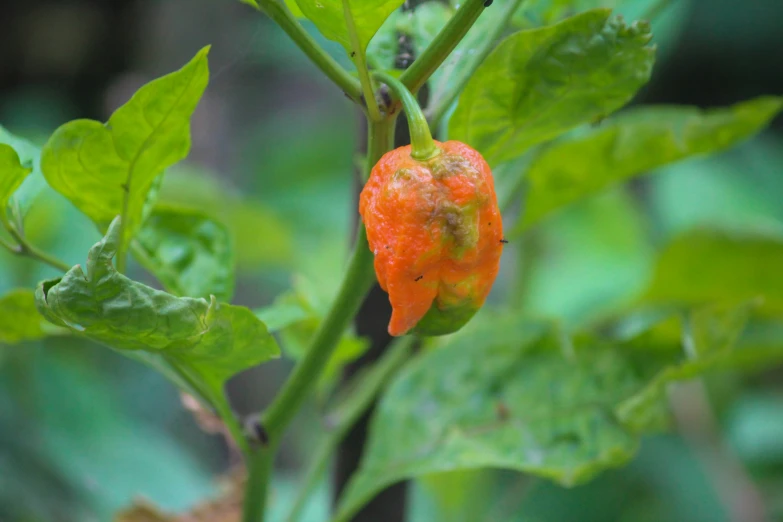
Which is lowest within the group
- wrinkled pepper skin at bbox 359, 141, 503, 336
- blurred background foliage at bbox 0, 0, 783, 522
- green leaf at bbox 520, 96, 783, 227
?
blurred background foliage at bbox 0, 0, 783, 522

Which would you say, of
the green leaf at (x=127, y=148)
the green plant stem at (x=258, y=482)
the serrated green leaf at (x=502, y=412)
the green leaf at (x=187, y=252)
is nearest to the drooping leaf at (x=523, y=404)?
the serrated green leaf at (x=502, y=412)

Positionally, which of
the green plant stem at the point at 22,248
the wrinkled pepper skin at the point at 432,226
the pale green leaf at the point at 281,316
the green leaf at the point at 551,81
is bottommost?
the pale green leaf at the point at 281,316

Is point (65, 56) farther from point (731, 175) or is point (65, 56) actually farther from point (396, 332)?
point (396, 332)

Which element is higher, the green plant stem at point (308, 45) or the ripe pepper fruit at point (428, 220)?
the green plant stem at point (308, 45)

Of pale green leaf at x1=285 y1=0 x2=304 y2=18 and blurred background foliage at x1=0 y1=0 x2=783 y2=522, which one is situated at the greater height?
pale green leaf at x1=285 y1=0 x2=304 y2=18

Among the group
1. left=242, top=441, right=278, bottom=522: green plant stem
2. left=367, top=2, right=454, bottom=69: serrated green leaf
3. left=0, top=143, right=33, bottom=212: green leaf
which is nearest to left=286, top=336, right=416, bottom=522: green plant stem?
left=242, top=441, right=278, bottom=522: green plant stem

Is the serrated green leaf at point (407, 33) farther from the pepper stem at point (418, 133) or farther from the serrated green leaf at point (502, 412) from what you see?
the serrated green leaf at point (502, 412)

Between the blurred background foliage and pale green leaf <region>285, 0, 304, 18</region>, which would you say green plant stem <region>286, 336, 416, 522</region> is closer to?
the blurred background foliage
